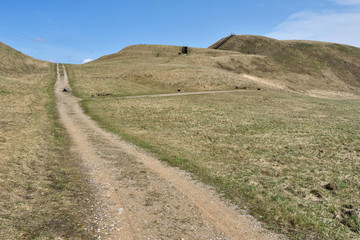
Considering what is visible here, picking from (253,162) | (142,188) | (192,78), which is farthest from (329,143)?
(192,78)

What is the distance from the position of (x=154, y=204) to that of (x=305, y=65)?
107 metres

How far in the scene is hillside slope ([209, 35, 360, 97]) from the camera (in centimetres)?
8088

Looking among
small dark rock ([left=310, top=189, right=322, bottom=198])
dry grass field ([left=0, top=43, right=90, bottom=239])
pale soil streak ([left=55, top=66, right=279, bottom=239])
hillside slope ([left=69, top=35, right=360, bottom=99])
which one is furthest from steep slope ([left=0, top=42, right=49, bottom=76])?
small dark rock ([left=310, top=189, right=322, bottom=198])

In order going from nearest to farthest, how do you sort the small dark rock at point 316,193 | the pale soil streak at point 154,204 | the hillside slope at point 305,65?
the pale soil streak at point 154,204
the small dark rock at point 316,193
the hillside slope at point 305,65

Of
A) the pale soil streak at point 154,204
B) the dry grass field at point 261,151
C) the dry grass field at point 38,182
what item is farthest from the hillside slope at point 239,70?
the pale soil streak at point 154,204

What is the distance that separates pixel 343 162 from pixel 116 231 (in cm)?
1533

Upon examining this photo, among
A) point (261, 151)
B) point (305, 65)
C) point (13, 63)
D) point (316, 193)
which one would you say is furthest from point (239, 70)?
point (316, 193)

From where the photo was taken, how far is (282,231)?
7953mm

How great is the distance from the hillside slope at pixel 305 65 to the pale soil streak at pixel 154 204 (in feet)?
238

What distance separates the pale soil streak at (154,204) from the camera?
25.1 feet

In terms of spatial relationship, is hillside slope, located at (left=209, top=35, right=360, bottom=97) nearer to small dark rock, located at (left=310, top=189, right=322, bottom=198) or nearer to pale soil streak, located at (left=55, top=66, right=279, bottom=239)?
small dark rock, located at (left=310, top=189, right=322, bottom=198)

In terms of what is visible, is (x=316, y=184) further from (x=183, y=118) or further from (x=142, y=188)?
(x=183, y=118)

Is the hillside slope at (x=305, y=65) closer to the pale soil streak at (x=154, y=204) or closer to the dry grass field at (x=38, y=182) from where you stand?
the pale soil streak at (x=154, y=204)

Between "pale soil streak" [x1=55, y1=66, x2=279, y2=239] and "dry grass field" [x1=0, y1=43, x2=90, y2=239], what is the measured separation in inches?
38.6
